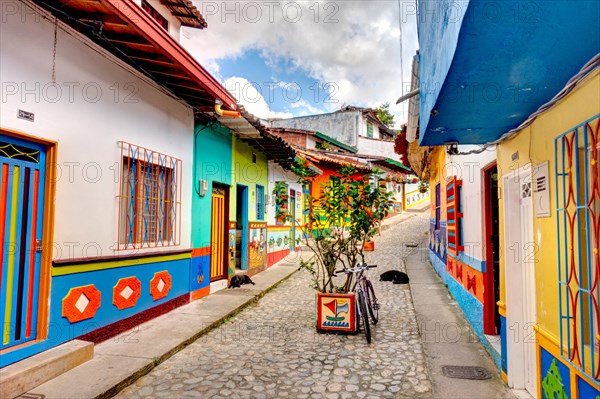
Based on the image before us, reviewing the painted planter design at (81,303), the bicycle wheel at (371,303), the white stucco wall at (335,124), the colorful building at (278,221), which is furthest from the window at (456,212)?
the white stucco wall at (335,124)

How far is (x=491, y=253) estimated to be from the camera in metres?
4.73

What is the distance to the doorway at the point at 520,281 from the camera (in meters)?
3.30

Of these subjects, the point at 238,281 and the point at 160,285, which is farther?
the point at 238,281

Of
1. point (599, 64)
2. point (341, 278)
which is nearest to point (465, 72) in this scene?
point (599, 64)

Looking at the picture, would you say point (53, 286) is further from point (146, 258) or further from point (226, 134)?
point (226, 134)

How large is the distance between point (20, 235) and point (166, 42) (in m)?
2.73

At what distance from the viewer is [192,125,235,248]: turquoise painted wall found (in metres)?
6.85

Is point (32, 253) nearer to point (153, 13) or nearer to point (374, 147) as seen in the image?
point (153, 13)

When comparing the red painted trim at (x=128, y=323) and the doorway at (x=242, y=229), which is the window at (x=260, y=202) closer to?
the doorway at (x=242, y=229)

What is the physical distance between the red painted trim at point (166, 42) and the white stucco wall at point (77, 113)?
77 cm

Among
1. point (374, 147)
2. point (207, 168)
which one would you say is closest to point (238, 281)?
point (207, 168)

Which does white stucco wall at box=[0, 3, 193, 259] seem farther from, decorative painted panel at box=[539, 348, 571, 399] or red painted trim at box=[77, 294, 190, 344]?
decorative painted panel at box=[539, 348, 571, 399]

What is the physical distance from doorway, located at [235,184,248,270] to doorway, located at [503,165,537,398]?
6828 mm

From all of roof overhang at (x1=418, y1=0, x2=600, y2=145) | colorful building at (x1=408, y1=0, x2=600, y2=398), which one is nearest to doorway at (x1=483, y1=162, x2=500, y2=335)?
colorful building at (x1=408, y1=0, x2=600, y2=398)
